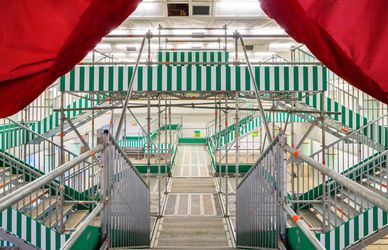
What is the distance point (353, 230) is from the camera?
14.2 ft

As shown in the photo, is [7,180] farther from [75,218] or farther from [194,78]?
[194,78]

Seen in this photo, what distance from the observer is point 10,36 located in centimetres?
152

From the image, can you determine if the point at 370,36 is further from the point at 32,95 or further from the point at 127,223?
the point at 127,223

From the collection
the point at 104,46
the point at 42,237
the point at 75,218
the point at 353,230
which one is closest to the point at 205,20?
the point at 104,46

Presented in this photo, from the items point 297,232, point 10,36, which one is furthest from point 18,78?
point 297,232

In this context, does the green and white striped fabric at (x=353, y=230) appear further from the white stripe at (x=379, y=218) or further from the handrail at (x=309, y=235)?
the handrail at (x=309, y=235)

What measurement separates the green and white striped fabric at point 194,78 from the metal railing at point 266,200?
6.41 feet

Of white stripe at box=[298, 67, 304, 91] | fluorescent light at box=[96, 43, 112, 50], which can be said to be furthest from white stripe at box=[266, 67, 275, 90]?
fluorescent light at box=[96, 43, 112, 50]

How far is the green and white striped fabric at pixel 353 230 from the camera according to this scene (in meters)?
4.24

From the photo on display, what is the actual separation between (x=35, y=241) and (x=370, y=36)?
164 inches

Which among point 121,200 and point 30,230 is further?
point 30,230

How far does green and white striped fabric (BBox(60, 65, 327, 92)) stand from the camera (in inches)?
208

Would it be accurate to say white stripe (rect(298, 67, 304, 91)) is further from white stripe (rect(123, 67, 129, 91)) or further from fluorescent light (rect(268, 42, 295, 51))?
fluorescent light (rect(268, 42, 295, 51))

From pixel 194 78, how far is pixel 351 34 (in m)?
4.05
